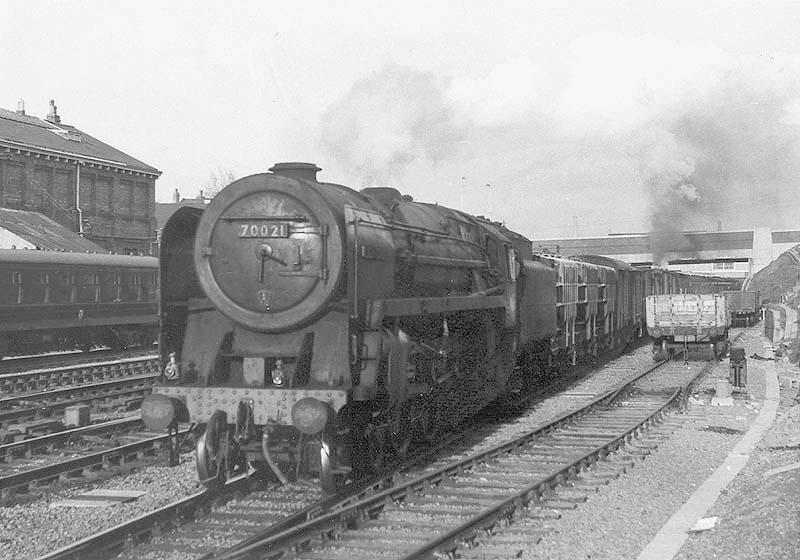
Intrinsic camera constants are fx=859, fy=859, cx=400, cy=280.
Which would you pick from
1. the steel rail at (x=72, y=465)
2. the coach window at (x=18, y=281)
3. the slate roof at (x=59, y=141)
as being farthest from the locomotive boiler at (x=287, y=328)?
the slate roof at (x=59, y=141)

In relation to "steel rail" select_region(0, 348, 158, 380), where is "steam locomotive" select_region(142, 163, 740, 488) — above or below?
above

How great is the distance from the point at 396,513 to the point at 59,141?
33.2m

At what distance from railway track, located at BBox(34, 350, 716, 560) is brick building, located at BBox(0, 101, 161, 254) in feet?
91.6

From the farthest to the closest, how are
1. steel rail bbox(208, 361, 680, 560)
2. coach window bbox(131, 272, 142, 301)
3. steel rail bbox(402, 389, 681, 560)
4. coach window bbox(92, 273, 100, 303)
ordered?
coach window bbox(131, 272, 142, 301)
coach window bbox(92, 273, 100, 303)
steel rail bbox(402, 389, 681, 560)
steel rail bbox(208, 361, 680, 560)

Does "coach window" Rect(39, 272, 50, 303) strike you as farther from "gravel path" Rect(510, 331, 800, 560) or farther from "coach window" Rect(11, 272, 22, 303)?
"gravel path" Rect(510, 331, 800, 560)

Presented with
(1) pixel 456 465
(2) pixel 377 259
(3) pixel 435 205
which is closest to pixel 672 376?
(3) pixel 435 205

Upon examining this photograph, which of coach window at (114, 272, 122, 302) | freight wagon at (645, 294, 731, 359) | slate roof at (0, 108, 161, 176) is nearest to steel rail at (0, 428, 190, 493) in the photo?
coach window at (114, 272, 122, 302)

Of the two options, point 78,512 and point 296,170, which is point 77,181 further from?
point 78,512

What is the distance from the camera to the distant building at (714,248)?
53.7 meters

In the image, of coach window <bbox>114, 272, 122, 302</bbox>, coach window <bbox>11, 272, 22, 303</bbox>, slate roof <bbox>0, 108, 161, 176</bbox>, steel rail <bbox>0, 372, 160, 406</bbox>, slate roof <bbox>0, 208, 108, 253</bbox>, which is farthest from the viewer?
slate roof <bbox>0, 108, 161, 176</bbox>

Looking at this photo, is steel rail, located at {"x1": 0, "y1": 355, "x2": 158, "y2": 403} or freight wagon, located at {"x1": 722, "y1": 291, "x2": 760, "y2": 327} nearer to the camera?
steel rail, located at {"x1": 0, "y1": 355, "x2": 158, "y2": 403}

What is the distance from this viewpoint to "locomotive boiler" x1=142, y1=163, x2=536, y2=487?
25.1 ft

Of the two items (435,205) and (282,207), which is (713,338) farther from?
(282,207)

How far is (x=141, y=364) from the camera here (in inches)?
810
